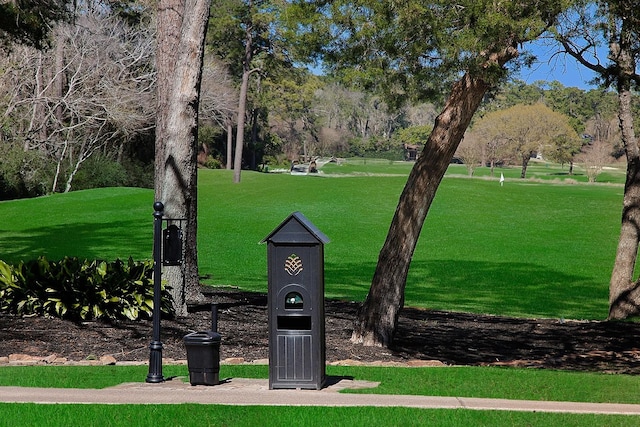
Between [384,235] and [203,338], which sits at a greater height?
[203,338]

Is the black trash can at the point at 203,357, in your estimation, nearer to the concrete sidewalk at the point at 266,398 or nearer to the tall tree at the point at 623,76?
the concrete sidewalk at the point at 266,398

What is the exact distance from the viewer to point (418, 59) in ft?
42.2

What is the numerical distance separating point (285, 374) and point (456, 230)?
29458 millimetres

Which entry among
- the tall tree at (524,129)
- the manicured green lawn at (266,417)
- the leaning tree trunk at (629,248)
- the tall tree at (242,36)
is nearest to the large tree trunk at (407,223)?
the leaning tree trunk at (629,248)

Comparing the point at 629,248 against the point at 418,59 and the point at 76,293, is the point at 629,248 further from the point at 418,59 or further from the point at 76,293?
the point at 76,293

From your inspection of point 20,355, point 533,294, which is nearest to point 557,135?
point 533,294

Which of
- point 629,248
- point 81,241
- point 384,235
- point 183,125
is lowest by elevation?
point 81,241

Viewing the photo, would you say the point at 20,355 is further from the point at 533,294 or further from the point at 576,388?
the point at 533,294

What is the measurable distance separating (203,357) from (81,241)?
81.4 feet

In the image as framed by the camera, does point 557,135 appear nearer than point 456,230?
No

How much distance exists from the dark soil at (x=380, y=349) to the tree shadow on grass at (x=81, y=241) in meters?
13.6

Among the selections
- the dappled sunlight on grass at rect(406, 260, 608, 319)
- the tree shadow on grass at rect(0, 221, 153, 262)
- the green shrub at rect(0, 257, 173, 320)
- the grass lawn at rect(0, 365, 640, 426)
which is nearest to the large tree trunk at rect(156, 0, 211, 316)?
the green shrub at rect(0, 257, 173, 320)

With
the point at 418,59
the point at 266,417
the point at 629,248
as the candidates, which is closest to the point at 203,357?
the point at 266,417

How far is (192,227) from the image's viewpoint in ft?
49.8
